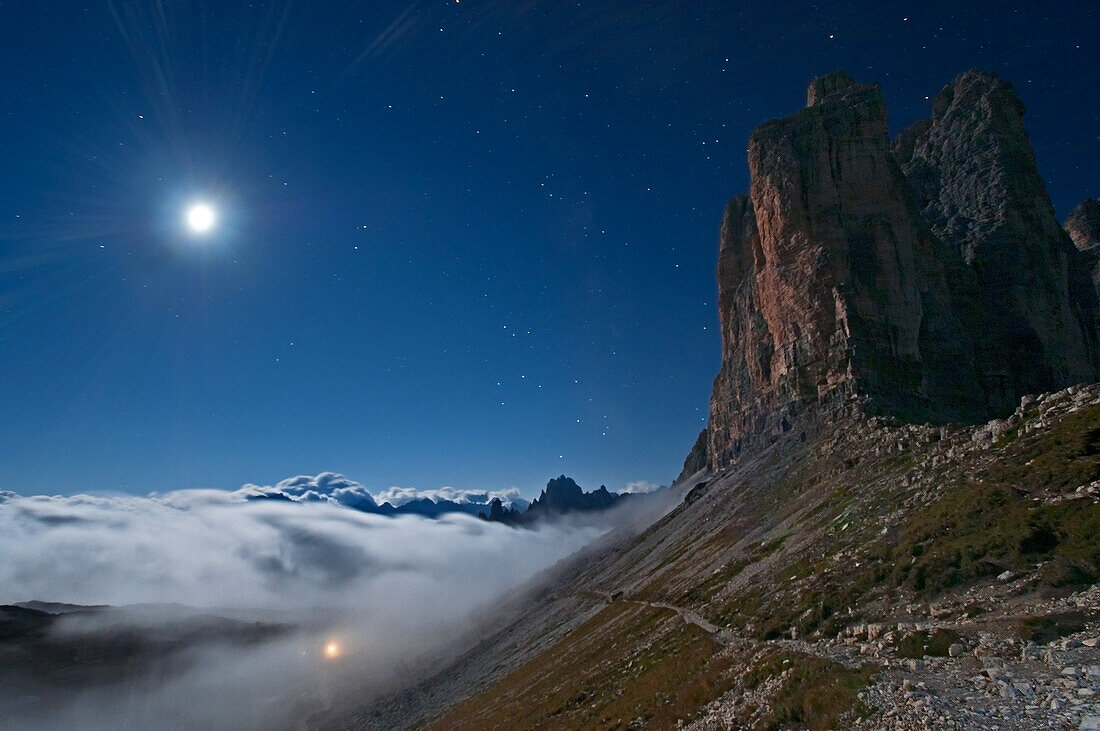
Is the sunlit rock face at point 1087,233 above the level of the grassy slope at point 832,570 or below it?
above

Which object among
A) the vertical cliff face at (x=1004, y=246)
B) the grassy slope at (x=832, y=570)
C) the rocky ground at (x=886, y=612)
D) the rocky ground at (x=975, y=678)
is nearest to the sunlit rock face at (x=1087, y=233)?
the vertical cliff face at (x=1004, y=246)

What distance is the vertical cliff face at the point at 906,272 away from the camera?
91188 mm

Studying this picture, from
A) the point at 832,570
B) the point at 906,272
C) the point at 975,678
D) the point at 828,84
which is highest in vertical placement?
the point at 828,84

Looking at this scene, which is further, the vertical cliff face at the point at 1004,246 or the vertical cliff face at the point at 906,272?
the vertical cliff face at the point at 1004,246

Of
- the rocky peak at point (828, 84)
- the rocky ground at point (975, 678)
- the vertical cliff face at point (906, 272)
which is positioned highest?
the rocky peak at point (828, 84)

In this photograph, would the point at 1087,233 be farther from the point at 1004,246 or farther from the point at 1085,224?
the point at 1004,246

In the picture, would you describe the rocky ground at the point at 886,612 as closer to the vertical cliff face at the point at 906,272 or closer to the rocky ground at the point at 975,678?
the rocky ground at the point at 975,678

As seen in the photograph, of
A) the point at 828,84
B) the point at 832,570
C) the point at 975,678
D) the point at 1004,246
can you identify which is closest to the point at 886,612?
the point at 832,570

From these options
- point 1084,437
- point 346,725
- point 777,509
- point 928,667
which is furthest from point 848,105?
point 346,725

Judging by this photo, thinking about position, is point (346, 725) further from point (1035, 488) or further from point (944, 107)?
point (944, 107)

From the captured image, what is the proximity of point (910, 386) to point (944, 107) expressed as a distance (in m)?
98.7

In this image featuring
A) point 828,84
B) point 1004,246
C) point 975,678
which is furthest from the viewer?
point 828,84

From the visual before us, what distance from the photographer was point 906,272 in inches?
3775

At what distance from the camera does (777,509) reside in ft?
203
